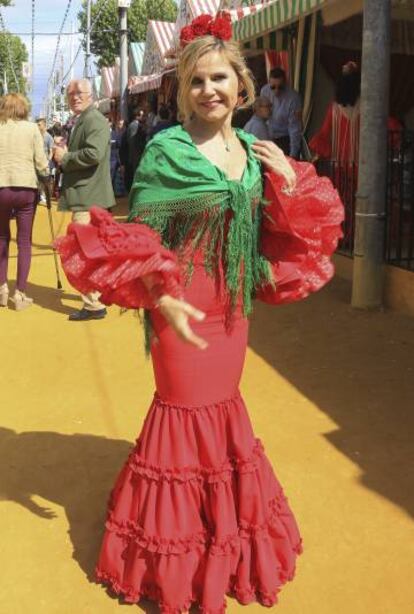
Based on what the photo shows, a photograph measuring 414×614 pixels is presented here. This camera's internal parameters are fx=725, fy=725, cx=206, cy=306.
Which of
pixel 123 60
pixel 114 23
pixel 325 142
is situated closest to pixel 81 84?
pixel 325 142

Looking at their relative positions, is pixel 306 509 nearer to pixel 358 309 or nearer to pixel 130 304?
pixel 130 304

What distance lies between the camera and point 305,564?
293cm

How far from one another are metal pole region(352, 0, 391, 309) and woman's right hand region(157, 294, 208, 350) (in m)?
4.79

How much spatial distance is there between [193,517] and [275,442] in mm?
1478

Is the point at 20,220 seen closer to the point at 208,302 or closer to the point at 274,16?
the point at 274,16

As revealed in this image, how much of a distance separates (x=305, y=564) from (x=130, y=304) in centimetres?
141

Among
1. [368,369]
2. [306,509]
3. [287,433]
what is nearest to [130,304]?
[306,509]

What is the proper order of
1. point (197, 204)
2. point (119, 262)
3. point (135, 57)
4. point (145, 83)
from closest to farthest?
point (119, 262) < point (197, 204) < point (145, 83) < point (135, 57)

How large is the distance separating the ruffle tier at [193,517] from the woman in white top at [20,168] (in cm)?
465

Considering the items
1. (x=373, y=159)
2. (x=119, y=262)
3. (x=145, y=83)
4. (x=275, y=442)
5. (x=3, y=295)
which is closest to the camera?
(x=119, y=262)

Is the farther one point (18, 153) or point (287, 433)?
point (18, 153)

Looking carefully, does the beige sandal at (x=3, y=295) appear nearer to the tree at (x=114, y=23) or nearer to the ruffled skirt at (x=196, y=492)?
the ruffled skirt at (x=196, y=492)

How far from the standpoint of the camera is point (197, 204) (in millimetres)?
2363

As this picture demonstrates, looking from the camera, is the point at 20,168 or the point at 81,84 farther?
the point at 20,168
